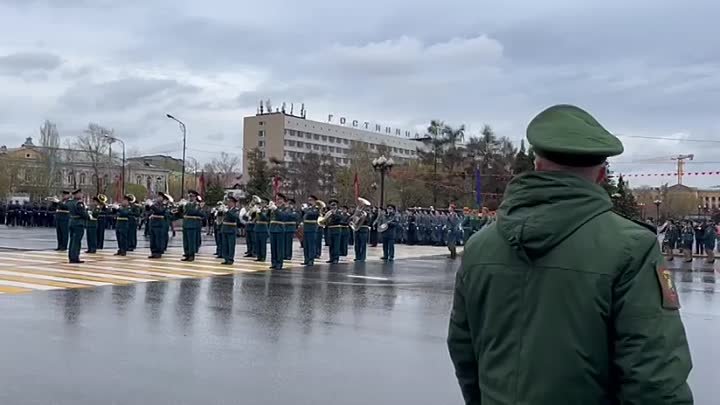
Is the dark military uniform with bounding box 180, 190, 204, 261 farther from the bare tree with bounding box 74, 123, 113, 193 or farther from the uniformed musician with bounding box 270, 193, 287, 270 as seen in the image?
the bare tree with bounding box 74, 123, 113, 193

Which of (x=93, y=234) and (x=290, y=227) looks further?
(x=93, y=234)

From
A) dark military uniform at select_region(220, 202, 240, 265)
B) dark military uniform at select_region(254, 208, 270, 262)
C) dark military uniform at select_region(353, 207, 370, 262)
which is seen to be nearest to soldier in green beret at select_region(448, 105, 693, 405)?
dark military uniform at select_region(220, 202, 240, 265)

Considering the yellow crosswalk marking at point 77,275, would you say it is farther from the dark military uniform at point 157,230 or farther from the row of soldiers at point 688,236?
the row of soldiers at point 688,236

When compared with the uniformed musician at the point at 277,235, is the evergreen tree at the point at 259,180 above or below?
above

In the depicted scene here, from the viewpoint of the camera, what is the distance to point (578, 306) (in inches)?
95.5

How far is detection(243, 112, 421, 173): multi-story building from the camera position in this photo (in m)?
128

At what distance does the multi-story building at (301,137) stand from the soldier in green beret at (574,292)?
120 meters

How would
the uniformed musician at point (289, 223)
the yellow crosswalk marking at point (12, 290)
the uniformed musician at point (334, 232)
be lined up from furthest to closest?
the uniformed musician at point (334, 232), the uniformed musician at point (289, 223), the yellow crosswalk marking at point (12, 290)

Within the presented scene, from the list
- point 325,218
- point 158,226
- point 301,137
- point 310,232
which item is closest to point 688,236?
point 325,218

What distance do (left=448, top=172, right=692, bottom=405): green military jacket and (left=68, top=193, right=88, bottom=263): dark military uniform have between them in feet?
59.9

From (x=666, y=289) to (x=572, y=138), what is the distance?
591 mm

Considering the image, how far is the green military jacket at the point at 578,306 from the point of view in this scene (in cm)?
233

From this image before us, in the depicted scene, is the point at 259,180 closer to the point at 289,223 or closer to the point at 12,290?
the point at 289,223

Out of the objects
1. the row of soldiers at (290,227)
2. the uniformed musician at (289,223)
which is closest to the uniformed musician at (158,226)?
the row of soldiers at (290,227)
